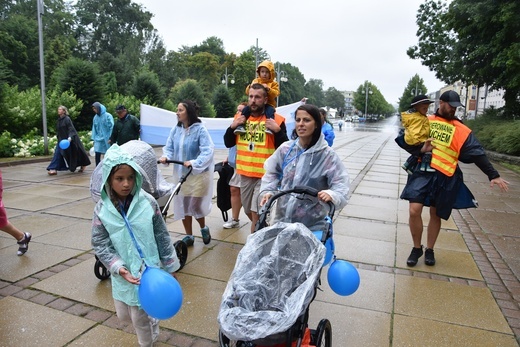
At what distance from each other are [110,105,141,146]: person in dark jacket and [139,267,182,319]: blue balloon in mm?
7674

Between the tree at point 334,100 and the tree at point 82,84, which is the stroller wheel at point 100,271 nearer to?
the tree at point 82,84

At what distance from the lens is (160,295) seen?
204 centimetres

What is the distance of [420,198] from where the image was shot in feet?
14.0

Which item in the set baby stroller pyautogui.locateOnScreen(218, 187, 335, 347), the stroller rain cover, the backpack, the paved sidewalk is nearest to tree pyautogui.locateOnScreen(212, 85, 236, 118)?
the paved sidewalk

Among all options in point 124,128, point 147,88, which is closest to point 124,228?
point 124,128

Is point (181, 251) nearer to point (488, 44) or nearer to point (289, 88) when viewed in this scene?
point (488, 44)

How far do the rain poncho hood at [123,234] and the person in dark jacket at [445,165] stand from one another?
294cm

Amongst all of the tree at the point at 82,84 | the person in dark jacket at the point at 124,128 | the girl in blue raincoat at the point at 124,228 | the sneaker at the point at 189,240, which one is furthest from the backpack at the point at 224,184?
the tree at the point at 82,84

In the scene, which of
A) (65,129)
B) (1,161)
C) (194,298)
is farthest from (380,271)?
(1,161)

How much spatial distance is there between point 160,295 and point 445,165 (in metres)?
3.29

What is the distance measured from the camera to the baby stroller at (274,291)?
1.90 metres

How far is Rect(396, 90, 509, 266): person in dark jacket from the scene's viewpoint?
4.09 meters

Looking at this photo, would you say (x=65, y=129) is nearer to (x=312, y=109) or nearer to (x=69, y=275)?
(x=69, y=275)

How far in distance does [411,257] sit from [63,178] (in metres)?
8.18
